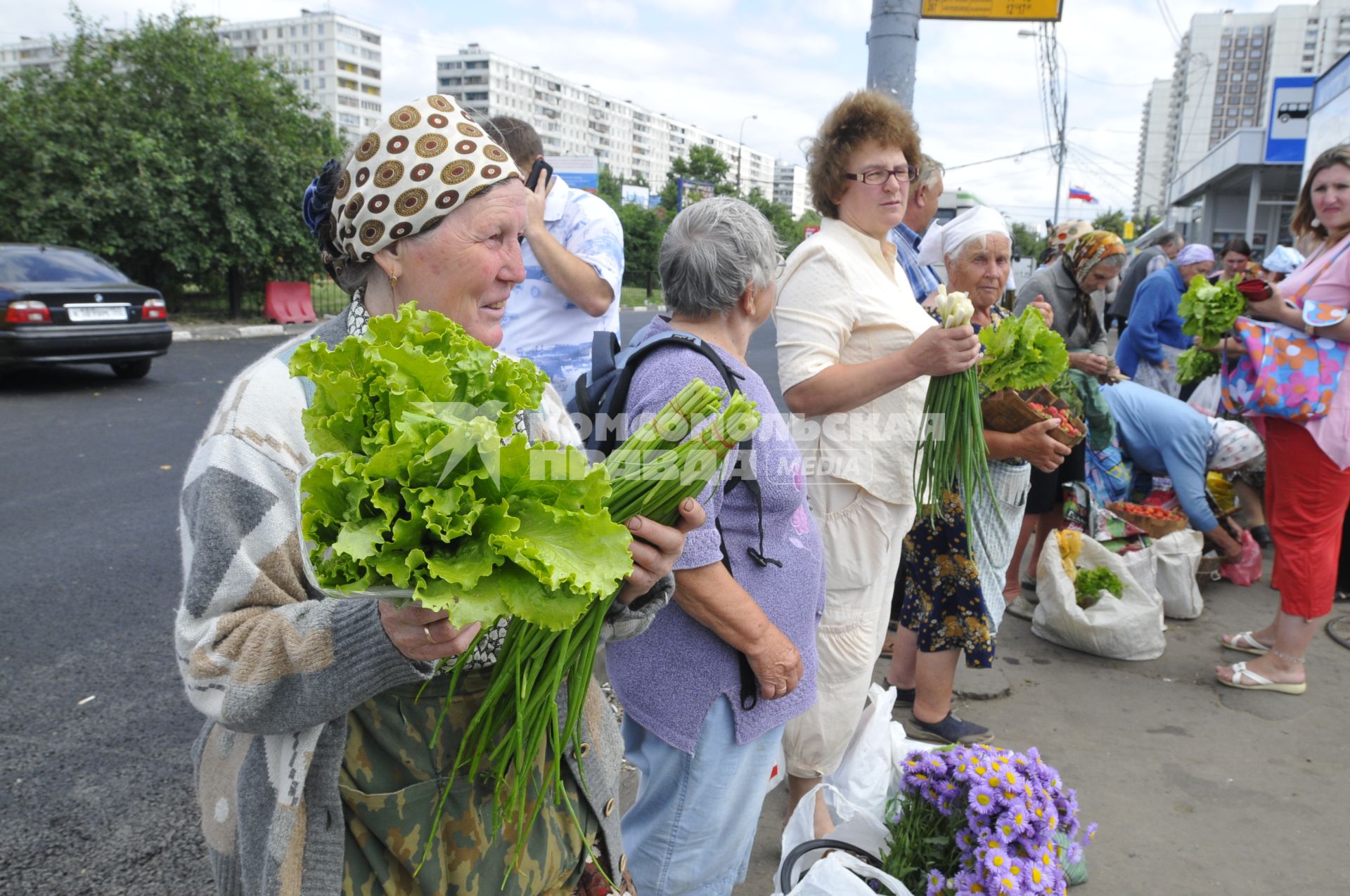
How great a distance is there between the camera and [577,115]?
140 m

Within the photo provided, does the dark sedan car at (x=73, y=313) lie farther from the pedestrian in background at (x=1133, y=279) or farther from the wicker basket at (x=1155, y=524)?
the pedestrian in background at (x=1133, y=279)

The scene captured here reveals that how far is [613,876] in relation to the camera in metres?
1.73

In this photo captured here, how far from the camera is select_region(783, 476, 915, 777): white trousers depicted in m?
2.67

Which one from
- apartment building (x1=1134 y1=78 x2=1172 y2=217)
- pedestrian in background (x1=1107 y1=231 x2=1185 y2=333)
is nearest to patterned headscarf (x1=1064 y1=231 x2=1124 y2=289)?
pedestrian in background (x1=1107 y1=231 x2=1185 y2=333)

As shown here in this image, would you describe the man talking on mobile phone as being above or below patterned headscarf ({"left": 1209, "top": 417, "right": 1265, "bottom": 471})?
above

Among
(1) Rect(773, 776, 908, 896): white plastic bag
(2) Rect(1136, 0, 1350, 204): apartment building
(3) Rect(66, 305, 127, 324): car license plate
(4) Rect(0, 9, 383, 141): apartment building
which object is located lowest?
(1) Rect(773, 776, 908, 896): white plastic bag

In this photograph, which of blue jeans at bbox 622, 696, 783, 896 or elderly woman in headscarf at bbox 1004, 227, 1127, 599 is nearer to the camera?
blue jeans at bbox 622, 696, 783, 896

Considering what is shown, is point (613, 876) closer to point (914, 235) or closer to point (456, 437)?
point (456, 437)

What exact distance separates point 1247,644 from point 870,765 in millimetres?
3088

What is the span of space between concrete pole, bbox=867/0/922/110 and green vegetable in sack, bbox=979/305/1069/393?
1882 millimetres

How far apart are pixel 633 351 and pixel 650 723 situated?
0.89 meters

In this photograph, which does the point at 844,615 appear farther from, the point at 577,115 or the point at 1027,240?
the point at 577,115

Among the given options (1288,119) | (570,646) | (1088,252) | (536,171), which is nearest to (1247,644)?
(1088,252)

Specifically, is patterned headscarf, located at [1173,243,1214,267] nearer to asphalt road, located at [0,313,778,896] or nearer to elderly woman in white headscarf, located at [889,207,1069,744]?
elderly woman in white headscarf, located at [889,207,1069,744]
